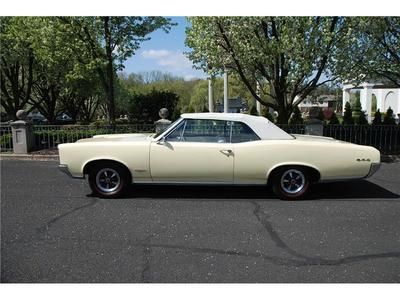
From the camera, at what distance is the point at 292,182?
5766mm

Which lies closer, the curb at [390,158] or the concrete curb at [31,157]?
the curb at [390,158]

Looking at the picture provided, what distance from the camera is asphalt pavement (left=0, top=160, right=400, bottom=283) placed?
10.9ft

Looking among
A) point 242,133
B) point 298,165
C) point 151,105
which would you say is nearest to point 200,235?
A: point 242,133

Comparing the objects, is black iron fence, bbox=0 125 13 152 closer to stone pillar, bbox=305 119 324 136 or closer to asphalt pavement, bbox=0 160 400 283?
asphalt pavement, bbox=0 160 400 283

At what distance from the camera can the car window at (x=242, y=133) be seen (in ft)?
18.8

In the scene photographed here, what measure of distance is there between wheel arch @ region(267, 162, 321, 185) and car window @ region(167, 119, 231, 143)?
2.79ft

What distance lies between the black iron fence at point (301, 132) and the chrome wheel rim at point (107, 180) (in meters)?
5.86

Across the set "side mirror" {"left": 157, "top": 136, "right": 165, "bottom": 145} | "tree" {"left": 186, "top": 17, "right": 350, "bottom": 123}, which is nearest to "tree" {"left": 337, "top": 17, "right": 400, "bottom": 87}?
"tree" {"left": 186, "top": 17, "right": 350, "bottom": 123}

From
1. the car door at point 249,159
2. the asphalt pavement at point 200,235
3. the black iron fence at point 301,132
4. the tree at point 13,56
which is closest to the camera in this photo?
the asphalt pavement at point 200,235

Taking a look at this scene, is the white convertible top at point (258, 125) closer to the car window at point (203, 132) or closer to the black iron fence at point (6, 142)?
the car window at point (203, 132)

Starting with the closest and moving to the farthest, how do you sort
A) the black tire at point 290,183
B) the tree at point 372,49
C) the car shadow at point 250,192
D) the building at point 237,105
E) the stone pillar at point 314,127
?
the black tire at point 290,183, the car shadow at point 250,192, the tree at point 372,49, the stone pillar at point 314,127, the building at point 237,105

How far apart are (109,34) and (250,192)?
908cm

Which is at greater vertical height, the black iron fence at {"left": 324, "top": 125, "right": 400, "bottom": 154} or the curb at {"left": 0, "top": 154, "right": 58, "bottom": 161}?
the black iron fence at {"left": 324, "top": 125, "right": 400, "bottom": 154}

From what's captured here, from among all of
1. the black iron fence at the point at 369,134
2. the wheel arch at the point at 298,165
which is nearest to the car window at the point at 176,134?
the wheel arch at the point at 298,165
